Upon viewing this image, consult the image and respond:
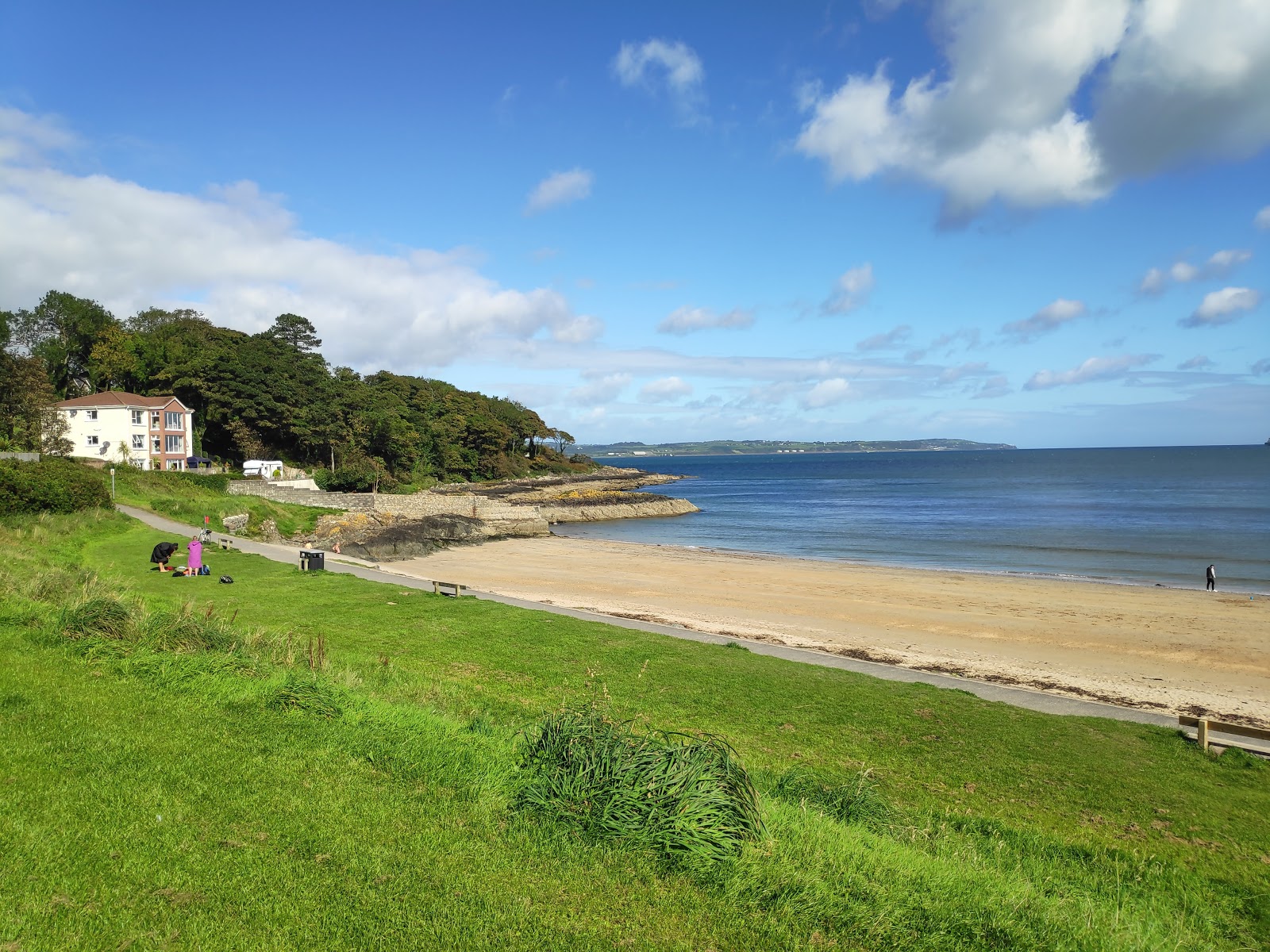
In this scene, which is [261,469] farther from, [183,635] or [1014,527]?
[1014,527]

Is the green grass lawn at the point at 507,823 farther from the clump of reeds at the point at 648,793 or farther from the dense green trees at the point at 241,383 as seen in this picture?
the dense green trees at the point at 241,383

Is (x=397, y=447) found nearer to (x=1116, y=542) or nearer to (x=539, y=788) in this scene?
(x=1116, y=542)

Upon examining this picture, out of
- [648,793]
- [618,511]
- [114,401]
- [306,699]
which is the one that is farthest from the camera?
[618,511]

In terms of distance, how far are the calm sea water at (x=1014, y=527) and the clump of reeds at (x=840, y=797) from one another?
3020 centimetres

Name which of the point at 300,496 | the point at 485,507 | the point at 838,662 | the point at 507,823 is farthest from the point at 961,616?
the point at 485,507

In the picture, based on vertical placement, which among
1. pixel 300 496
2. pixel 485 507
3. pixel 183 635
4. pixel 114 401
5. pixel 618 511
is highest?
pixel 114 401

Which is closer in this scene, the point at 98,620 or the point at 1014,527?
the point at 98,620

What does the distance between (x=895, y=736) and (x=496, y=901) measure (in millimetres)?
6996

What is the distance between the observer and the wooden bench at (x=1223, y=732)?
9.36 m

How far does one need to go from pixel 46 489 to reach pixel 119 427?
33.2 meters

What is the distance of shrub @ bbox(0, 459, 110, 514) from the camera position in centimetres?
2466

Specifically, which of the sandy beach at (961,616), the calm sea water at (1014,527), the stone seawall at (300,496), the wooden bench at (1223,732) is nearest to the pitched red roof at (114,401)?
the stone seawall at (300,496)

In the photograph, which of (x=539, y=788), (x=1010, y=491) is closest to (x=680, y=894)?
(x=539, y=788)

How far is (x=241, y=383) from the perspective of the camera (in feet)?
205
